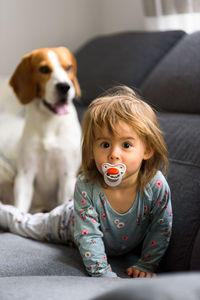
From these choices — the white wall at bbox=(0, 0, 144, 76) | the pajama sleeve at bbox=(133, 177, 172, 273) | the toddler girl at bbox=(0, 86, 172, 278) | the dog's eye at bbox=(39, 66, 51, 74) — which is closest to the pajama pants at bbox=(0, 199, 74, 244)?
the toddler girl at bbox=(0, 86, 172, 278)

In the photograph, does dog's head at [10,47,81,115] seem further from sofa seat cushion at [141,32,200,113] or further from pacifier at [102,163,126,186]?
pacifier at [102,163,126,186]

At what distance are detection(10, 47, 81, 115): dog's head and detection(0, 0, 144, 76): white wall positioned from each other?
1.13 m

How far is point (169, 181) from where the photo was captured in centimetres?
134

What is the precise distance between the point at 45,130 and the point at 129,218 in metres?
0.64

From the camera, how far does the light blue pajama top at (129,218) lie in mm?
1174

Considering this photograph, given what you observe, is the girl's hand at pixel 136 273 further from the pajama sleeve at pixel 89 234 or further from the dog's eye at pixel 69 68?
the dog's eye at pixel 69 68

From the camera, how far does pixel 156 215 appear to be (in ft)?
3.94

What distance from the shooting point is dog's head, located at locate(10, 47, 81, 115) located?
1.63 m

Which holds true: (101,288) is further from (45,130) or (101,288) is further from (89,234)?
(45,130)

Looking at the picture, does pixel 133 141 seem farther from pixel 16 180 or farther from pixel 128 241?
pixel 16 180

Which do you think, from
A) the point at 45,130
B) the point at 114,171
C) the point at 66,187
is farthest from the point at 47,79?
the point at 114,171

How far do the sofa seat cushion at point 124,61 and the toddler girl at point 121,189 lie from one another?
0.81 m

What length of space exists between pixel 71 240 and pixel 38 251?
5.3 inches

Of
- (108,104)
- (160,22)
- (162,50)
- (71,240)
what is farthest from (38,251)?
(160,22)
